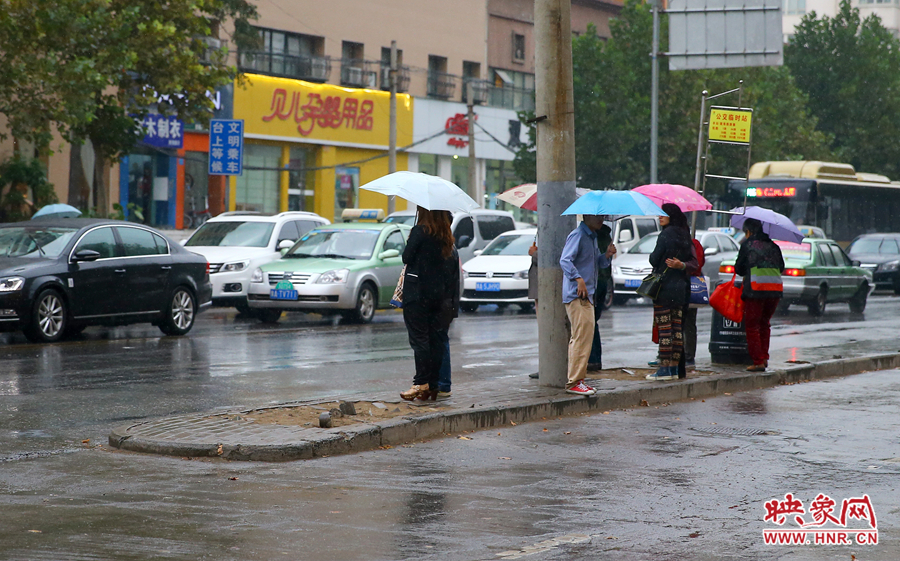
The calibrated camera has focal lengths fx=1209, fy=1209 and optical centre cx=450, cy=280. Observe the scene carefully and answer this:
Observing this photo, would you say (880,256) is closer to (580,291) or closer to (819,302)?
(819,302)

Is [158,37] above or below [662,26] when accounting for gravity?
below

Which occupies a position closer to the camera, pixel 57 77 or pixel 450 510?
pixel 450 510

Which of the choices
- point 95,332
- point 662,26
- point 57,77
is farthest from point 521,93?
point 95,332

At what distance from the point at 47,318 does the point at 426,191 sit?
7.33 meters

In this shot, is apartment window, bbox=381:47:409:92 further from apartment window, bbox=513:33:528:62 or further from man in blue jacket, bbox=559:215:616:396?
man in blue jacket, bbox=559:215:616:396

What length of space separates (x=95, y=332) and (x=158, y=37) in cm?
822

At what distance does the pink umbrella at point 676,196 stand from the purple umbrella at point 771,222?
775 millimetres

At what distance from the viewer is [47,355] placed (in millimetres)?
13844

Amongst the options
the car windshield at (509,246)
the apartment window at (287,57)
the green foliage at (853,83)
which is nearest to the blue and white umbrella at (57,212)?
the car windshield at (509,246)

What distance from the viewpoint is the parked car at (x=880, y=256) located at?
33750 mm

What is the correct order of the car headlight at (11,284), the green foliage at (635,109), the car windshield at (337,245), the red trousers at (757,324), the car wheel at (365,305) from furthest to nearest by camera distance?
the green foliage at (635,109)
the car windshield at (337,245)
the car wheel at (365,305)
the car headlight at (11,284)
the red trousers at (757,324)

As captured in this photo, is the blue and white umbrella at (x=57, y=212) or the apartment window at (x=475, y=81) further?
the apartment window at (x=475, y=81)

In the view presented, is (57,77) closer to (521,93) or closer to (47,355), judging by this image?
(47,355)

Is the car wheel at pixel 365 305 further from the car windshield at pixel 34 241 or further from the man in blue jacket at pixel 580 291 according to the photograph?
the man in blue jacket at pixel 580 291
